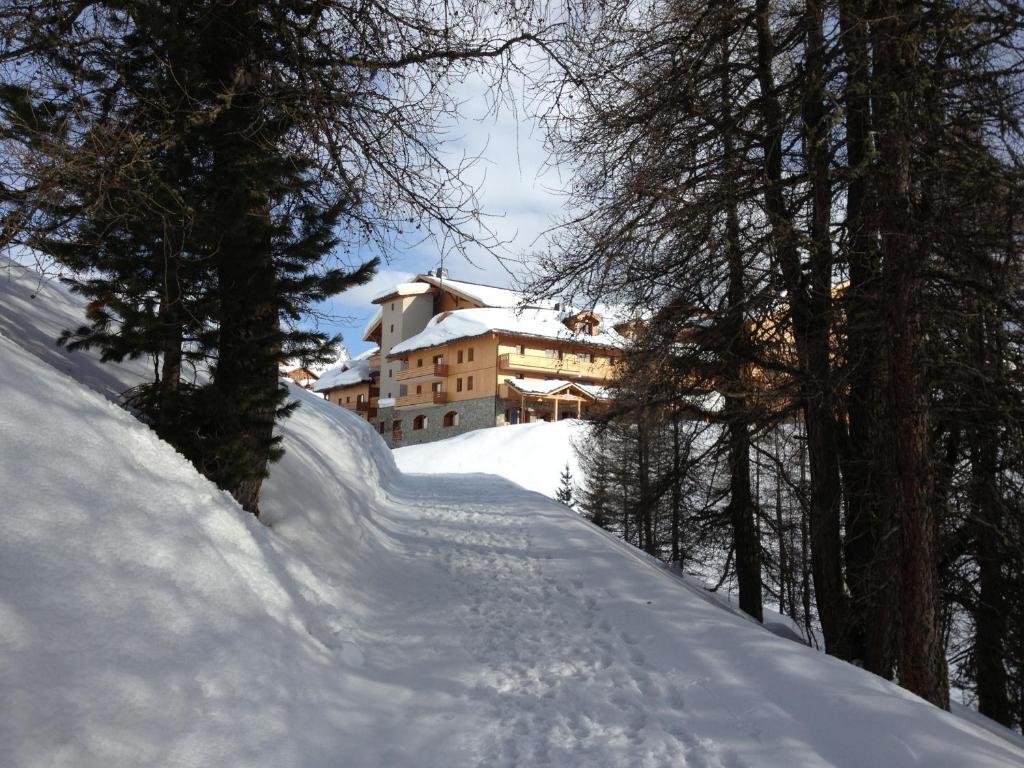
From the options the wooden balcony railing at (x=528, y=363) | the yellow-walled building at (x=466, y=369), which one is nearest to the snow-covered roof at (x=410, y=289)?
the yellow-walled building at (x=466, y=369)

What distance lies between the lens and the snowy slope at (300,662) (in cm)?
355

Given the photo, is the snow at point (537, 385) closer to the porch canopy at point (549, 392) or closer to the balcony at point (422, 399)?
the porch canopy at point (549, 392)

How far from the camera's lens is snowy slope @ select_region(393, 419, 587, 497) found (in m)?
37.3

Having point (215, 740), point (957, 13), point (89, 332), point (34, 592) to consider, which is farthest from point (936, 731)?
point (89, 332)

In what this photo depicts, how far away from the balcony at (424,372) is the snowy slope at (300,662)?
1583 inches

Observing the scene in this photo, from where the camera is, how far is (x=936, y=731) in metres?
4.48

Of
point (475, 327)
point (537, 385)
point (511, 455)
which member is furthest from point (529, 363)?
point (511, 455)

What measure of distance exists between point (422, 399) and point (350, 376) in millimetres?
13861

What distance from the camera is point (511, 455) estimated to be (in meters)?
39.1

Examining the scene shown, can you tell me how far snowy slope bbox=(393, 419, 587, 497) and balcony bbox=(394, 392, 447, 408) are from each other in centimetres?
570

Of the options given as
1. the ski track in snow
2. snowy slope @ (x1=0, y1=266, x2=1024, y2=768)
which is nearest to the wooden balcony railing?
the ski track in snow

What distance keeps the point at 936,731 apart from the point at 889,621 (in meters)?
3.00

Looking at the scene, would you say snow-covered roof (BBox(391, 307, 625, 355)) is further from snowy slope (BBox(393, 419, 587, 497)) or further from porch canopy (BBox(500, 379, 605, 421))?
snowy slope (BBox(393, 419, 587, 497))

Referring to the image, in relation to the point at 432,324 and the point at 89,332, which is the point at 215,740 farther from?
the point at 432,324
